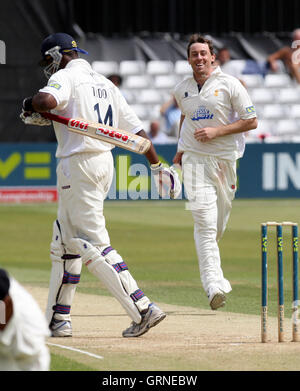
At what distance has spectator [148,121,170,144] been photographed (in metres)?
20.1

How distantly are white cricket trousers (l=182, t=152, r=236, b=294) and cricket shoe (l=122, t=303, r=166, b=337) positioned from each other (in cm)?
89

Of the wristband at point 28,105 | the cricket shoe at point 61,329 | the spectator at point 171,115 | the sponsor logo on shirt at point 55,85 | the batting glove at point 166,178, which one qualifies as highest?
the spectator at point 171,115

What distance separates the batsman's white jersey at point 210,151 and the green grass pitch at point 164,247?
899 mm

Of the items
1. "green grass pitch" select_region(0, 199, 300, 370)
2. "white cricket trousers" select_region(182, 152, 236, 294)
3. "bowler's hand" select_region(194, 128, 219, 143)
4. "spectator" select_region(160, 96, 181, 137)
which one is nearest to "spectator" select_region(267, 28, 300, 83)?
"spectator" select_region(160, 96, 181, 137)

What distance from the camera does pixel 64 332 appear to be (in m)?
7.14

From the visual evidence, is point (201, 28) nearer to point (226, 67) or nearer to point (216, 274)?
point (226, 67)

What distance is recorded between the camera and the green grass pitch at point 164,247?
31.8 ft

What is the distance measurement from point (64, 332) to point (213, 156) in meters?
2.02

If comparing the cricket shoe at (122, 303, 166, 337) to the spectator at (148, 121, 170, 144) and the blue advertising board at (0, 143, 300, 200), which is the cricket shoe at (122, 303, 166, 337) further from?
the spectator at (148, 121, 170, 144)

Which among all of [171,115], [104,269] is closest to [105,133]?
[104,269]

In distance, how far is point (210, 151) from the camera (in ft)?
26.9

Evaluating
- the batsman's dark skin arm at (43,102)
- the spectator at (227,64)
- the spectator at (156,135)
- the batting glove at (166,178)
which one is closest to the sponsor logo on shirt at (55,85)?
the batsman's dark skin arm at (43,102)

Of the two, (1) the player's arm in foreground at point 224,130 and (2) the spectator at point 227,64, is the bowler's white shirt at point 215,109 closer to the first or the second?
(1) the player's arm in foreground at point 224,130
